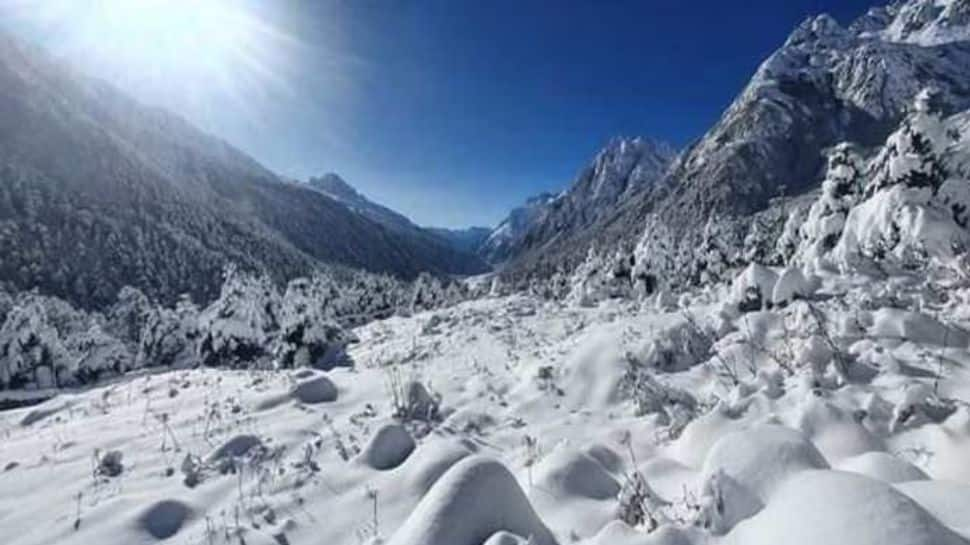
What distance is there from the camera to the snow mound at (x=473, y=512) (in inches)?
168

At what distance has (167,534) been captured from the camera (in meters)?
5.25

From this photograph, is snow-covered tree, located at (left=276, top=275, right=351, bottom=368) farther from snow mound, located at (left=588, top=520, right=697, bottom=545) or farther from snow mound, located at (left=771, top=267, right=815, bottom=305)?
snow mound, located at (left=588, top=520, right=697, bottom=545)

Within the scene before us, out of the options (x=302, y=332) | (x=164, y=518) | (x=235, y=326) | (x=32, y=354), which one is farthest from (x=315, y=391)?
(x=32, y=354)

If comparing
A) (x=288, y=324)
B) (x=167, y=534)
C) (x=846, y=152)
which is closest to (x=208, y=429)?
(x=167, y=534)

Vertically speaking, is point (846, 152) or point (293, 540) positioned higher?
point (846, 152)

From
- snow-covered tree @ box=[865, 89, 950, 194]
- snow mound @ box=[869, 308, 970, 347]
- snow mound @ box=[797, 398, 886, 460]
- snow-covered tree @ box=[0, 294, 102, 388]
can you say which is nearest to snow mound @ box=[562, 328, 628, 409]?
snow mound @ box=[797, 398, 886, 460]

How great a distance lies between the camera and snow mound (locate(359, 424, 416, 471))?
632cm

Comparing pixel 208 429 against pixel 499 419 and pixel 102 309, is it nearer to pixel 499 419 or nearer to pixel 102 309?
pixel 499 419

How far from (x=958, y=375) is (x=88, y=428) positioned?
34.3 ft

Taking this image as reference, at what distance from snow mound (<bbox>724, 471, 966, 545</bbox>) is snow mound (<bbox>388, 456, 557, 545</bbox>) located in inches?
56.0

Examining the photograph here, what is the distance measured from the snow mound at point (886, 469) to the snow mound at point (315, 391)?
6676 mm

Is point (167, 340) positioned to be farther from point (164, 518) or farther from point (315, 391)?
point (164, 518)

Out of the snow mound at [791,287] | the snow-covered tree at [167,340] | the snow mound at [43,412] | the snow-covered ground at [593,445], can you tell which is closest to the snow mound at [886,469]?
the snow-covered ground at [593,445]

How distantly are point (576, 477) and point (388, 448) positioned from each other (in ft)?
6.67
